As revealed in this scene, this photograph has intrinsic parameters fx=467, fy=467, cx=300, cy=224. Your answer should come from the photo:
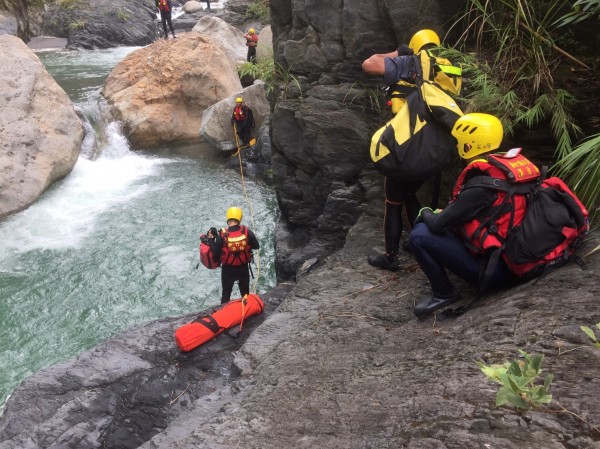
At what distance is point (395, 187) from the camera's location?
418 cm

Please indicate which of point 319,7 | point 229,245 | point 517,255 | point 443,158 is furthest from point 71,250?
point 517,255

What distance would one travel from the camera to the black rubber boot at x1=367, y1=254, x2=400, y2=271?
4488 mm

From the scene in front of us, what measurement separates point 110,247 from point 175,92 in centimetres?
669

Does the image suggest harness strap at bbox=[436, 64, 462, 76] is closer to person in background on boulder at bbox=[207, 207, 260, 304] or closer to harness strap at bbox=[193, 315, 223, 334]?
person in background on boulder at bbox=[207, 207, 260, 304]

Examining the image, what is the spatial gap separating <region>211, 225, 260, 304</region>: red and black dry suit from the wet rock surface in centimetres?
93

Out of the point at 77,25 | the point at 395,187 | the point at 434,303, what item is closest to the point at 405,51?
the point at 395,187

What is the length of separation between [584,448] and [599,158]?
2283mm

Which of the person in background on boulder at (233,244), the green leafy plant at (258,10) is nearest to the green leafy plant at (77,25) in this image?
the green leafy plant at (258,10)

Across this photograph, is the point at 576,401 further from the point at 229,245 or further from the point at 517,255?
the point at 229,245

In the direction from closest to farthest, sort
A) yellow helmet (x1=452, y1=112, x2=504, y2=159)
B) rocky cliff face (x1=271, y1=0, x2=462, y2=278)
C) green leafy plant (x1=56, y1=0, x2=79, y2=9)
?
yellow helmet (x1=452, y1=112, x2=504, y2=159) → rocky cliff face (x1=271, y1=0, x2=462, y2=278) → green leafy plant (x1=56, y1=0, x2=79, y2=9)

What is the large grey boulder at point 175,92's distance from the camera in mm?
13398

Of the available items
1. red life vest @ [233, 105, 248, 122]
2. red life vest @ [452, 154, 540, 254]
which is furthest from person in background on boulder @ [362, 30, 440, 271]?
red life vest @ [233, 105, 248, 122]

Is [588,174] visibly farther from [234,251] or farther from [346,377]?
[234,251]

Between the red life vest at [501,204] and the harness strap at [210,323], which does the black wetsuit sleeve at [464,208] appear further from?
the harness strap at [210,323]
